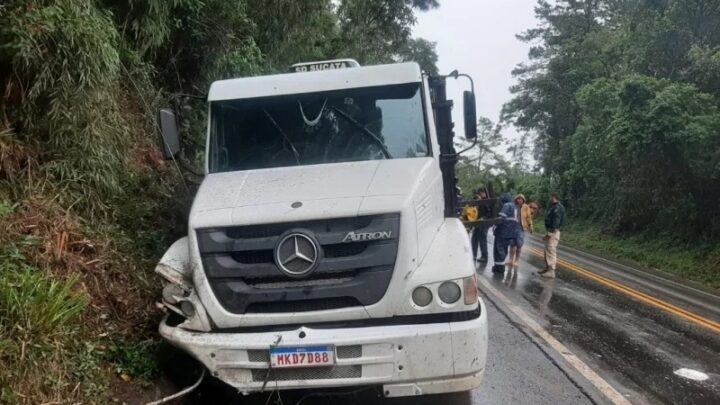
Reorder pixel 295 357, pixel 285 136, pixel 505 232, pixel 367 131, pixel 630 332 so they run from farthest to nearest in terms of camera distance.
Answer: pixel 505 232 < pixel 630 332 < pixel 285 136 < pixel 367 131 < pixel 295 357

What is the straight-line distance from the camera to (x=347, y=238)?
4.07m

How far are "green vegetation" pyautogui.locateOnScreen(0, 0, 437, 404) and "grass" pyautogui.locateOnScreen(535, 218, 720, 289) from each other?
14.4 m

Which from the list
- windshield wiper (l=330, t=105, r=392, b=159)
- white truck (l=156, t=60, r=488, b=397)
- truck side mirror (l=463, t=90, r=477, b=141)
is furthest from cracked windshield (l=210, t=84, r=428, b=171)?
truck side mirror (l=463, t=90, r=477, b=141)

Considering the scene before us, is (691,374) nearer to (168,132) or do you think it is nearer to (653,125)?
(168,132)

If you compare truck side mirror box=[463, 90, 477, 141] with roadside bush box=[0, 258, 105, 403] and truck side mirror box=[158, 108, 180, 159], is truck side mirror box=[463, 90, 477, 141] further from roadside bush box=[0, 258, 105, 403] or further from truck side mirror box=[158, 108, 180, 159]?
roadside bush box=[0, 258, 105, 403]

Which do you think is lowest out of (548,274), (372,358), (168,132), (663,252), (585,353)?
(663,252)

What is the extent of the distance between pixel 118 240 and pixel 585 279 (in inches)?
392

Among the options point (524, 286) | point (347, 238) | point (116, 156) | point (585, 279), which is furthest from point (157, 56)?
point (585, 279)

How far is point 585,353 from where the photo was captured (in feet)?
20.6

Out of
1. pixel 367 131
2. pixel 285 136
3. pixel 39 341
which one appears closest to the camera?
pixel 39 341

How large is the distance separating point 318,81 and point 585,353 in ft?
13.1

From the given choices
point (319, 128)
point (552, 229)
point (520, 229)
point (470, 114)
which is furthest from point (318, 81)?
point (520, 229)

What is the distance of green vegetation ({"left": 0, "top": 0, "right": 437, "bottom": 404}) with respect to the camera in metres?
3.87

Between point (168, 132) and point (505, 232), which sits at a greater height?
point (168, 132)
